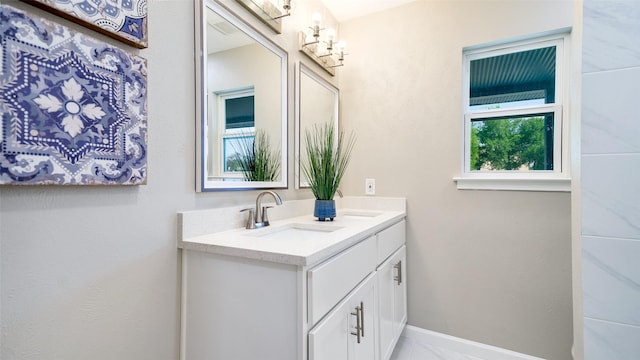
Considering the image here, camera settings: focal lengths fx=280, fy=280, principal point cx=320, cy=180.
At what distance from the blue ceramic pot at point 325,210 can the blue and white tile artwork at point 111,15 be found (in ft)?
3.35

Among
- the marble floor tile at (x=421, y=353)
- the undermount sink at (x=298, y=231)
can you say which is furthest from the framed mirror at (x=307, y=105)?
the marble floor tile at (x=421, y=353)

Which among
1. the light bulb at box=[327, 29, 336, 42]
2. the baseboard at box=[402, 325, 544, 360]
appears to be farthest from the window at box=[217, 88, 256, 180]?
the baseboard at box=[402, 325, 544, 360]

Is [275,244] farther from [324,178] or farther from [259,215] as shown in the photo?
[324,178]

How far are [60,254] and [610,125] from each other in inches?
66.5

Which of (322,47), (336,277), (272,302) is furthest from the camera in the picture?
(322,47)

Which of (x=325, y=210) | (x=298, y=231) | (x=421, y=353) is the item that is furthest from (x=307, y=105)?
(x=421, y=353)

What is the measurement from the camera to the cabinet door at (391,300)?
142 centimetres

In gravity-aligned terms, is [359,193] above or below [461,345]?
above

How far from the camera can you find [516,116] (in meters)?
1.75

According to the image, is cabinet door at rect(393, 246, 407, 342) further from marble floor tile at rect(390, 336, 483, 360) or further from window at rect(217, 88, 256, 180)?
window at rect(217, 88, 256, 180)

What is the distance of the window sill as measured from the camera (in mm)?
1557

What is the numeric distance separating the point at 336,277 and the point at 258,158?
2.39 feet

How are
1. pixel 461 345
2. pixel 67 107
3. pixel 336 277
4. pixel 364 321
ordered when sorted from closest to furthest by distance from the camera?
pixel 67 107, pixel 336 277, pixel 364 321, pixel 461 345

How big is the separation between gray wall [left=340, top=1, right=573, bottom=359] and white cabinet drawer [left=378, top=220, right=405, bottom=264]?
146 millimetres
